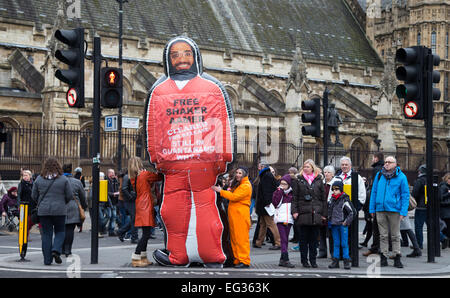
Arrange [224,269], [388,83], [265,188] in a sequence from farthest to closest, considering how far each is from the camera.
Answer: [388,83] < [265,188] < [224,269]

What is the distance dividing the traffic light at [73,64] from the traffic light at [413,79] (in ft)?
16.5

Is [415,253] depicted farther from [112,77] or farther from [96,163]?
[112,77]

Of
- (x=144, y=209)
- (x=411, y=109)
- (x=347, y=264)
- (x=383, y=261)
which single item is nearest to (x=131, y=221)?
(x=144, y=209)

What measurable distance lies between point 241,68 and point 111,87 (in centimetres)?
2902

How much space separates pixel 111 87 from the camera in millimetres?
10969

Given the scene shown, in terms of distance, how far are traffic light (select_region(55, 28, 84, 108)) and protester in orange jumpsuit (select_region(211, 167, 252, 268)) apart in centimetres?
254

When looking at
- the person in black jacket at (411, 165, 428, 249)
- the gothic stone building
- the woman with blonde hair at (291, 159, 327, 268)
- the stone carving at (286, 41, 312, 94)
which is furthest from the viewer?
the stone carving at (286, 41, 312, 94)

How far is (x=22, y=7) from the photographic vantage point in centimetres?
3356

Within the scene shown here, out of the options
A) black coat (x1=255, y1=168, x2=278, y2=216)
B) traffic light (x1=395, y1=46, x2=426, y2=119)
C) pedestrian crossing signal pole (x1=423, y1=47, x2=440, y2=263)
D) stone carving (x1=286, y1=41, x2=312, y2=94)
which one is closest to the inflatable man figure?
traffic light (x1=395, y1=46, x2=426, y2=119)

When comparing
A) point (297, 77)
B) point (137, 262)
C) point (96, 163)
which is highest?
point (297, 77)

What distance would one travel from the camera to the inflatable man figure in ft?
34.9

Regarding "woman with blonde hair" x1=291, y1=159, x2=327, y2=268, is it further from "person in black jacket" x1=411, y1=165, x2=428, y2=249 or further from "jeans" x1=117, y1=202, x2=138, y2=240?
"jeans" x1=117, y1=202, x2=138, y2=240

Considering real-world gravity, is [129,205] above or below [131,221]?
above
